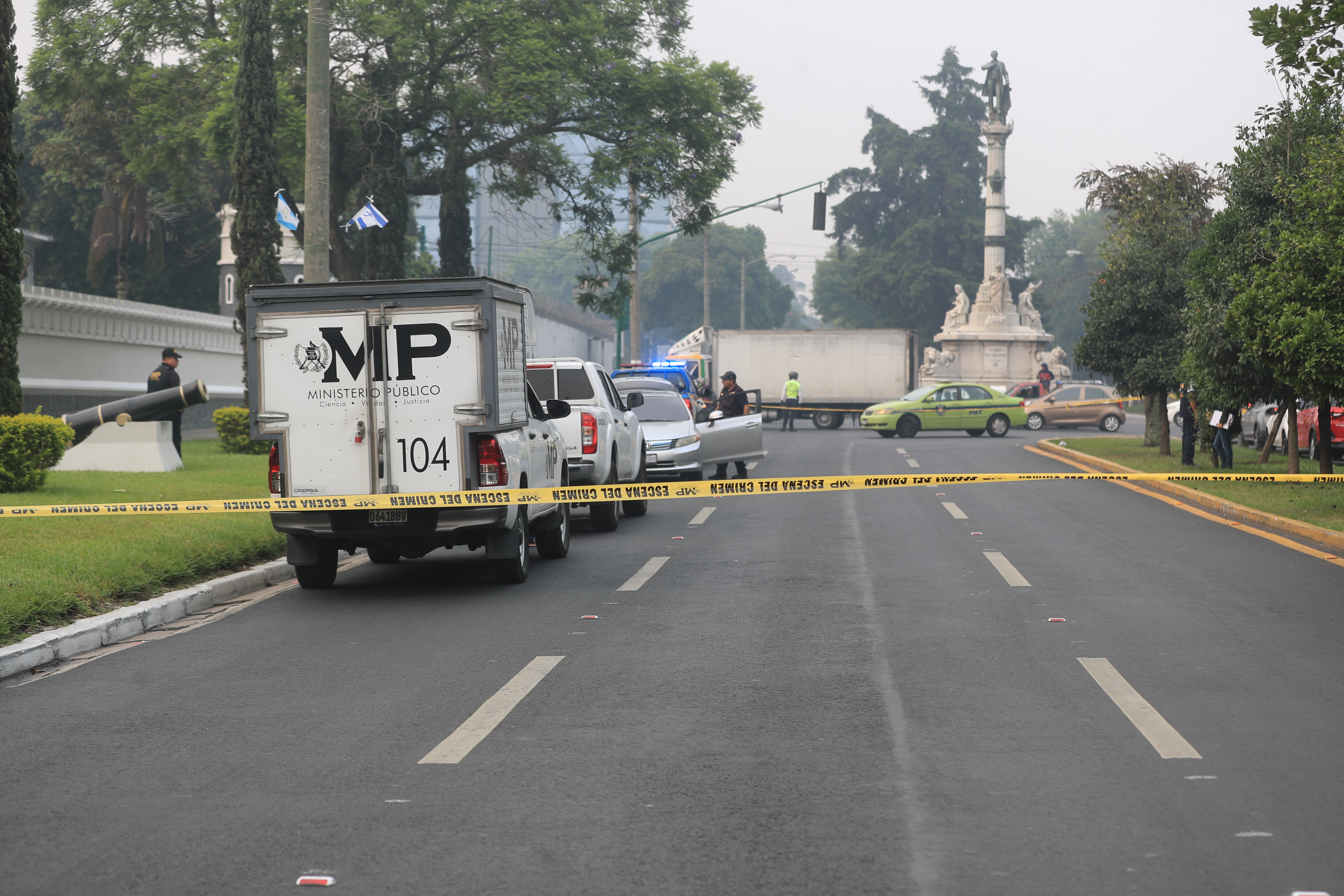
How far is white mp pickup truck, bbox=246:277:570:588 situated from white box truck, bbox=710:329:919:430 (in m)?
35.6

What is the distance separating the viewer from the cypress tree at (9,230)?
16.5 m

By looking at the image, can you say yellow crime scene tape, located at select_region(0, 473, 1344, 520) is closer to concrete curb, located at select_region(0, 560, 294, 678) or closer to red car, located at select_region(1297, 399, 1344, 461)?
concrete curb, located at select_region(0, 560, 294, 678)

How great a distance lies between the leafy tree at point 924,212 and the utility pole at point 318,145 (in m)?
66.2

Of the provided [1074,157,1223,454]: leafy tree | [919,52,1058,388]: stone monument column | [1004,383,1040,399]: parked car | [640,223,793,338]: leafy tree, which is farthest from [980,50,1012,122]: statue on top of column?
[640,223,793,338]: leafy tree

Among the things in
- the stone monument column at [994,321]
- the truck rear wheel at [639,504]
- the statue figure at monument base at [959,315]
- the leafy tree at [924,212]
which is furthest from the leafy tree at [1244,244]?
the leafy tree at [924,212]

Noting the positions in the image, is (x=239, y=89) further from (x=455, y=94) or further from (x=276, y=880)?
(x=276, y=880)

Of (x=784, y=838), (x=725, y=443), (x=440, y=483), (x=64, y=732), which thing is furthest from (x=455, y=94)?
(x=784, y=838)

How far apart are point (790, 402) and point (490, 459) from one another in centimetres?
3339

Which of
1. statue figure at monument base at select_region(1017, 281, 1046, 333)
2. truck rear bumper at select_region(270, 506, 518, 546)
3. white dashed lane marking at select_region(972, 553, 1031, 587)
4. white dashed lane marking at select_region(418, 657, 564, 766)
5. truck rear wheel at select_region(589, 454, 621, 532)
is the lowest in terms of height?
white dashed lane marking at select_region(418, 657, 564, 766)

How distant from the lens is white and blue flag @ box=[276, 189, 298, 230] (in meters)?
19.9

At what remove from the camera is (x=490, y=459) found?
1073cm

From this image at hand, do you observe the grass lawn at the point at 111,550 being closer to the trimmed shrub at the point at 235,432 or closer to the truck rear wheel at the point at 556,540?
the truck rear wheel at the point at 556,540

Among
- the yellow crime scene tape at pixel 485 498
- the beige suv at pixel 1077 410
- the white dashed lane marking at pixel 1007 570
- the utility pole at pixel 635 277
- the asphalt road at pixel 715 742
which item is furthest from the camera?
the beige suv at pixel 1077 410

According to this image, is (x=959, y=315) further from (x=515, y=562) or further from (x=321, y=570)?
(x=321, y=570)
